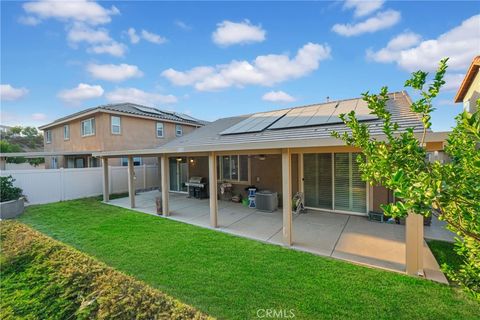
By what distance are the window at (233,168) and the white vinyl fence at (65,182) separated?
643 centimetres

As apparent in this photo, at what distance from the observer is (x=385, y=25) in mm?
7473

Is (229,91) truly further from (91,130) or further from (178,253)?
(178,253)

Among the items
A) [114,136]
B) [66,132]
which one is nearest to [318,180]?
[114,136]

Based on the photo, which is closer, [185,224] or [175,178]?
[185,224]

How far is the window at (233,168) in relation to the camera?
34.1 feet

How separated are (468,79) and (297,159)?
713cm

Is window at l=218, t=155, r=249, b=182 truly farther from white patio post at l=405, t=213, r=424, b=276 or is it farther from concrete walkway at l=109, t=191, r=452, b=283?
white patio post at l=405, t=213, r=424, b=276

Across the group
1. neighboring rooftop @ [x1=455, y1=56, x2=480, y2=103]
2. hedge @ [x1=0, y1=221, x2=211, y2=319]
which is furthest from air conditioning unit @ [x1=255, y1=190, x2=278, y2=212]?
neighboring rooftop @ [x1=455, y1=56, x2=480, y2=103]

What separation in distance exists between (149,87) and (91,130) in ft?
15.8

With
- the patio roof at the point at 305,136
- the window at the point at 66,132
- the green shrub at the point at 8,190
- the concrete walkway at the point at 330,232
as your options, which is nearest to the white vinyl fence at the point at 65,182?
the green shrub at the point at 8,190

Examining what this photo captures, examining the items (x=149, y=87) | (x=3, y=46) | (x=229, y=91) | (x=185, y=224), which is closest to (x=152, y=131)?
(x=149, y=87)

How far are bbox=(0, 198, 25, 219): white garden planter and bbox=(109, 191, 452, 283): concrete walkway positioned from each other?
14.3 feet

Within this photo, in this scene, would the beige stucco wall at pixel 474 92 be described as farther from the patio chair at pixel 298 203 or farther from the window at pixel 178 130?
the window at pixel 178 130

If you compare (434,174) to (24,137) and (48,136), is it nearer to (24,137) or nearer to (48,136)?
(48,136)
